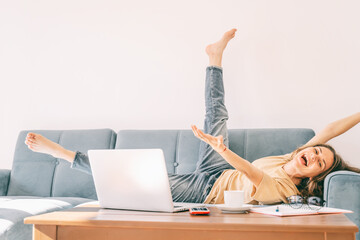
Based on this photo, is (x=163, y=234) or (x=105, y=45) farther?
(x=105, y=45)

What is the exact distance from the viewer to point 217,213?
1128 mm

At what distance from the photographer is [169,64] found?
102 inches

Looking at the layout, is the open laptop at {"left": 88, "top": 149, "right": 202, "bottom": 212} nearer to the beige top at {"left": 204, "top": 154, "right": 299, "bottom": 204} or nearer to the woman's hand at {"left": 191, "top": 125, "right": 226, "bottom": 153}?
the woman's hand at {"left": 191, "top": 125, "right": 226, "bottom": 153}

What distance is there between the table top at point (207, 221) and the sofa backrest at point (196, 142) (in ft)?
3.24

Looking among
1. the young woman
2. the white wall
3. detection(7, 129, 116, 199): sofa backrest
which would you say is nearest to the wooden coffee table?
the young woman

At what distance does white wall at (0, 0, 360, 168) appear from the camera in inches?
93.4

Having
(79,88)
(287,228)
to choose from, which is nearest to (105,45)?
(79,88)

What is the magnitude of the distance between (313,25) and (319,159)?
1.10m

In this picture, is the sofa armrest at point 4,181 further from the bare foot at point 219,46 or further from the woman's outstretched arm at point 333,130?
the woman's outstretched arm at point 333,130

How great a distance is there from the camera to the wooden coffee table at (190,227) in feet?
2.96

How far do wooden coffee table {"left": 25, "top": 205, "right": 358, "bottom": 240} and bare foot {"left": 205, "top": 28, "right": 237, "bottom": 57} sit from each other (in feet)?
4.35

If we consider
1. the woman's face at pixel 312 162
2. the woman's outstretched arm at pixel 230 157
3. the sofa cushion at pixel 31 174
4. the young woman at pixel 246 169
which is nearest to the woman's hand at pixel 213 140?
the woman's outstretched arm at pixel 230 157

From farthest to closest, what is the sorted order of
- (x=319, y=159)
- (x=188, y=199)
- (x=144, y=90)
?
(x=144, y=90)
(x=188, y=199)
(x=319, y=159)

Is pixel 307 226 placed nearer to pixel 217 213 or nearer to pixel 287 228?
pixel 287 228
